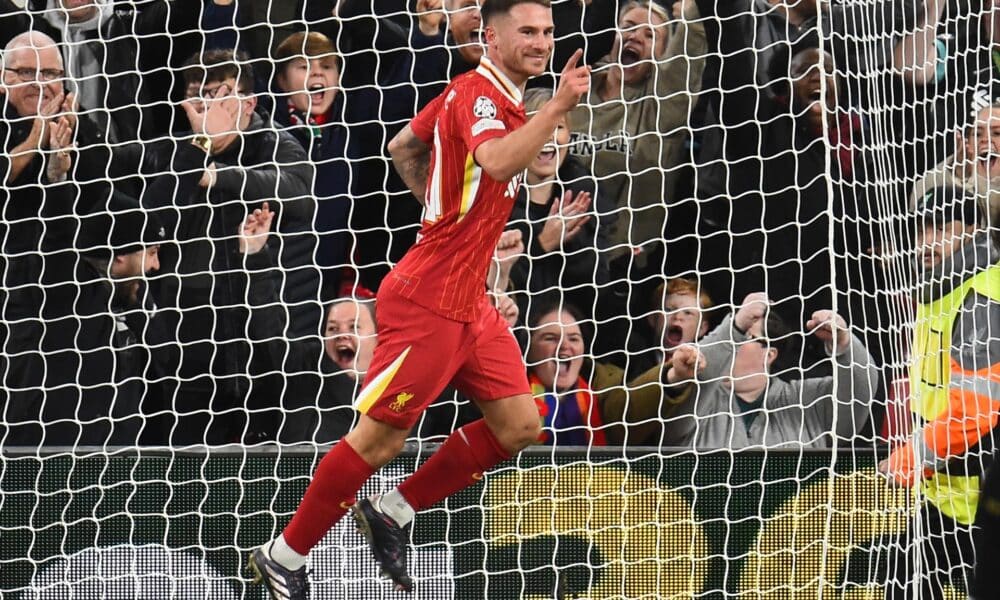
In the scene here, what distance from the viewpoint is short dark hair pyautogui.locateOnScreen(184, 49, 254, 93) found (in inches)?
225

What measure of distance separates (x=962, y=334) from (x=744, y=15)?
1544mm

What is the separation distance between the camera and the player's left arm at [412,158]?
4.21m

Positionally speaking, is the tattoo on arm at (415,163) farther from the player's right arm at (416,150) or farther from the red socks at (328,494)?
the red socks at (328,494)

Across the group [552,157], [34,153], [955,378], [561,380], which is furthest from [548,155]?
[34,153]

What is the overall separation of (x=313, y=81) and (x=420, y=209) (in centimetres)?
64

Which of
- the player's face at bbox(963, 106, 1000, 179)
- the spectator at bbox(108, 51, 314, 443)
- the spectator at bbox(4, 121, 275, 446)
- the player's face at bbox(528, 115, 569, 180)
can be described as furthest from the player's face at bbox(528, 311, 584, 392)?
the player's face at bbox(963, 106, 1000, 179)

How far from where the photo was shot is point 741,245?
18.8 feet

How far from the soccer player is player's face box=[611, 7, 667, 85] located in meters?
1.79

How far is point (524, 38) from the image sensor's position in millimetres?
3854

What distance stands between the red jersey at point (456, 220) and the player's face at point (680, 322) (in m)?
1.62

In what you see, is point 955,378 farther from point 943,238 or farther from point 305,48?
point 305,48

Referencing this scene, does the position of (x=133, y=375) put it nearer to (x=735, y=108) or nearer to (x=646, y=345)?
(x=646, y=345)

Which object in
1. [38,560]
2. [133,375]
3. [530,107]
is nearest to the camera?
[38,560]

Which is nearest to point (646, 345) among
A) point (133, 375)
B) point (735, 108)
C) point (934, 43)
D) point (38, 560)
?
point (735, 108)
